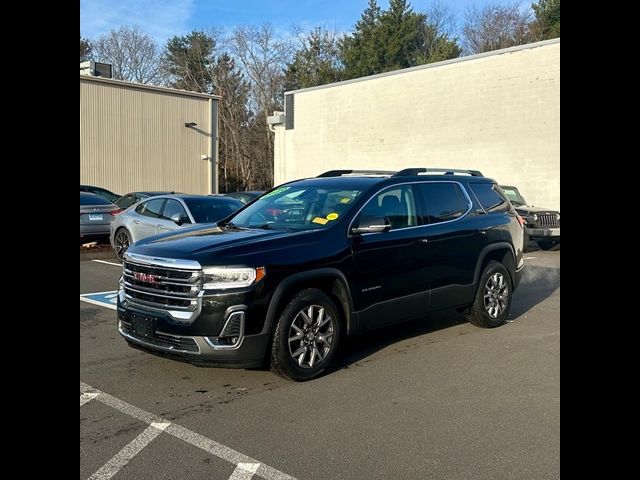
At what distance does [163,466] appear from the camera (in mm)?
3641

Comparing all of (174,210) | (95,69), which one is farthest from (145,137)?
(174,210)

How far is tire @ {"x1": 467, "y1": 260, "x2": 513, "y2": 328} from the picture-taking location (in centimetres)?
718

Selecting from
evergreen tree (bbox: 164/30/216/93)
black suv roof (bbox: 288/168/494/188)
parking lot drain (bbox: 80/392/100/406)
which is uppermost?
evergreen tree (bbox: 164/30/216/93)

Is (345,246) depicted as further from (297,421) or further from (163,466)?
(163,466)

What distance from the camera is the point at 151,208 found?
12.1 m

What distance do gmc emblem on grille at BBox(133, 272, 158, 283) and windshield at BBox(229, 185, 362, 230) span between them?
4.11 ft

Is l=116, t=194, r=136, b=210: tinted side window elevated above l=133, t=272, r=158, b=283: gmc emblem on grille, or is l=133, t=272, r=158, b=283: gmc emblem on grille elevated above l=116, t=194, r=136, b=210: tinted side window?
l=116, t=194, r=136, b=210: tinted side window

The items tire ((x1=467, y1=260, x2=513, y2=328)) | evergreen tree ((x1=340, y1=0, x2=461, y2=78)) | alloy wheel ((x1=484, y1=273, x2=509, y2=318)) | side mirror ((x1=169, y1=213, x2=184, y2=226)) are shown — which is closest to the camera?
tire ((x1=467, y1=260, x2=513, y2=328))

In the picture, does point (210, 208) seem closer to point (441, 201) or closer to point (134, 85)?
point (441, 201)

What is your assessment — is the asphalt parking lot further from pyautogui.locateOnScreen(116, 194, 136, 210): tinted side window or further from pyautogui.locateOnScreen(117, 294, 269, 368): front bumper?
pyautogui.locateOnScreen(116, 194, 136, 210): tinted side window

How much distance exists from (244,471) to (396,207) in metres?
3.45

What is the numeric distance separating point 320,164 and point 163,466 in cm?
2611

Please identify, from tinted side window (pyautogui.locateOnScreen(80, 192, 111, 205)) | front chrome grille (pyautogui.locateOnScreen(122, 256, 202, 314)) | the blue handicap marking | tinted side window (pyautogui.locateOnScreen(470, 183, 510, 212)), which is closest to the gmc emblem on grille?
front chrome grille (pyautogui.locateOnScreen(122, 256, 202, 314))
